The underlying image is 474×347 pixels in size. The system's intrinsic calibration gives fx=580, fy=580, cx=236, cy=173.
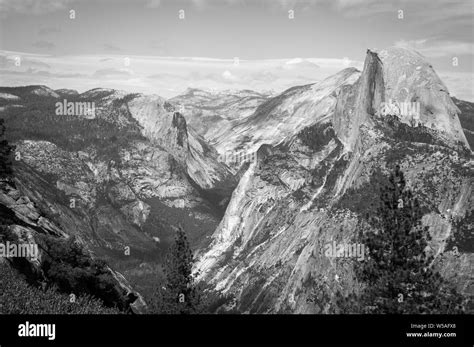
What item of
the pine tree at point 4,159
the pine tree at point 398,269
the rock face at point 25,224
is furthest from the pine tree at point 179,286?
the pine tree at point 4,159

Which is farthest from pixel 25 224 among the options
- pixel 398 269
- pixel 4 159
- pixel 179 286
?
pixel 398 269

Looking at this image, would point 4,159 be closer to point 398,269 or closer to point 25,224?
point 25,224

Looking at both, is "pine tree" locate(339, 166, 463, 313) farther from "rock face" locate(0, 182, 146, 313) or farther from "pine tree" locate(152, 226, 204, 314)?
"rock face" locate(0, 182, 146, 313)

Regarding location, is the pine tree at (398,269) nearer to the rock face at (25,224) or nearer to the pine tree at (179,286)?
the pine tree at (179,286)
